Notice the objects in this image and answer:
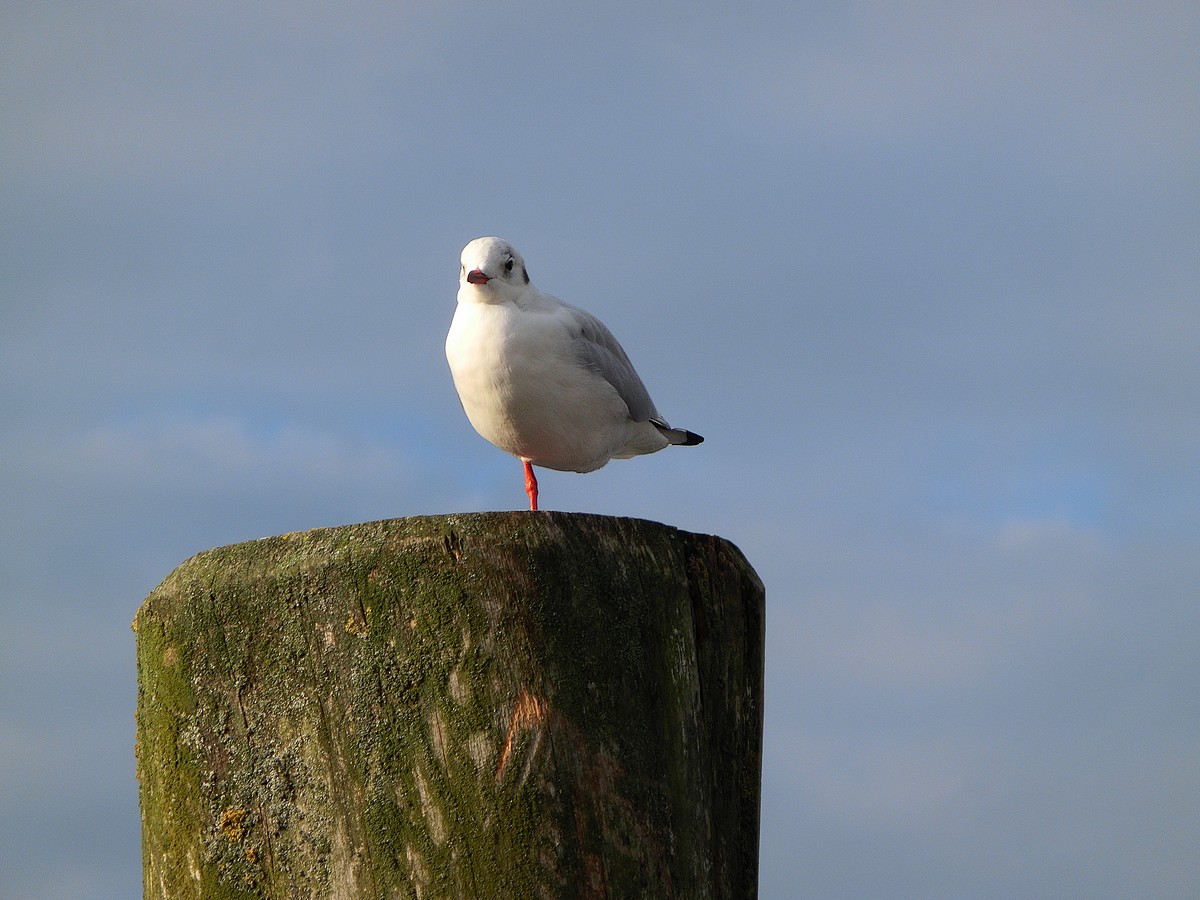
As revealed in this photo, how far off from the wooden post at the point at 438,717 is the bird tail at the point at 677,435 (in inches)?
152

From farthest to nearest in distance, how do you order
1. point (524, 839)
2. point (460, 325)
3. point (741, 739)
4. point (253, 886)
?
point (460, 325)
point (741, 739)
point (253, 886)
point (524, 839)

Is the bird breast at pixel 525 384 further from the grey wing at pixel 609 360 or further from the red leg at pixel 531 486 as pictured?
the red leg at pixel 531 486

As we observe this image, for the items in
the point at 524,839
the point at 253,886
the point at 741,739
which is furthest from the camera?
the point at 741,739

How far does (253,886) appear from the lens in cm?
349

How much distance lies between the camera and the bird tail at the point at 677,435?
24.9 feet

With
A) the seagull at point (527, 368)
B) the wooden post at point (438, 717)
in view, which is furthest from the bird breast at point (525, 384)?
the wooden post at point (438, 717)

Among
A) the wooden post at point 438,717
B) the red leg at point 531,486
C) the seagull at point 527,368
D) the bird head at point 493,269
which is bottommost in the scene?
the wooden post at point 438,717

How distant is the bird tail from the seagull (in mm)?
807

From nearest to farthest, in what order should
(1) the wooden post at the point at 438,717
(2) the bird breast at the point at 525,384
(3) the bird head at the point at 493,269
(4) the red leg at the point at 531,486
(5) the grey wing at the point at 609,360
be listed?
(1) the wooden post at the point at 438,717 → (2) the bird breast at the point at 525,384 → (3) the bird head at the point at 493,269 → (5) the grey wing at the point at 609,360 → (4) the red leg at the point at 531,486

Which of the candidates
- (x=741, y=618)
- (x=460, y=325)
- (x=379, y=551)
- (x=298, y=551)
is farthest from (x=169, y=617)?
A: (x=460, y=325)

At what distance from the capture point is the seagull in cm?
620

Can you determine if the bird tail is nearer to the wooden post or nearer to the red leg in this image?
the red leg

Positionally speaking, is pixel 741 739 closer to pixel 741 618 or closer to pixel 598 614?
pixel 741 618

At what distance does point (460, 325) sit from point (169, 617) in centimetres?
302
